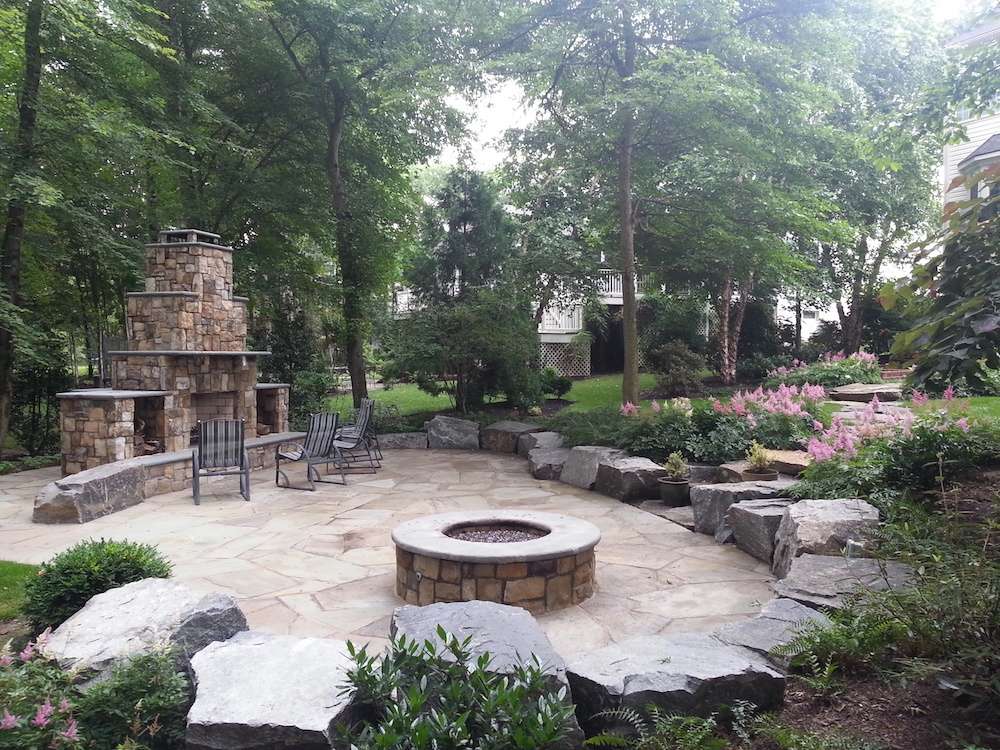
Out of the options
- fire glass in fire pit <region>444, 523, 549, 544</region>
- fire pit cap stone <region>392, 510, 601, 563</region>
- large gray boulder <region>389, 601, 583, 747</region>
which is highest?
fire pit cap stone <region>392, 510, 601, 563</region>

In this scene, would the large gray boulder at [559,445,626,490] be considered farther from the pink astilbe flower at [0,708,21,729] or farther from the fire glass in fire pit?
the pink astilbe flower at [0,708,21,729]

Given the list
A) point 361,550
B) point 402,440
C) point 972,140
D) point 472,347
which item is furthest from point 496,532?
point 972,140

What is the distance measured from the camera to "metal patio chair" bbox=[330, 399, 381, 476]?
8602 mm

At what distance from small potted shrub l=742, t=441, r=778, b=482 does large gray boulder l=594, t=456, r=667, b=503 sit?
93 cm

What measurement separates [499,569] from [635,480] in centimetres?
344

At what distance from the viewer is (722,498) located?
18.4ft

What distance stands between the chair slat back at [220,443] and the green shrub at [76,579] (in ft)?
12.9

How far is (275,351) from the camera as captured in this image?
12.4 meters

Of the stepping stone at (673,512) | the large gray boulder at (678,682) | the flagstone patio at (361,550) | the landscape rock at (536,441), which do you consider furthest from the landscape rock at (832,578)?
the landscape rock at (536,441)

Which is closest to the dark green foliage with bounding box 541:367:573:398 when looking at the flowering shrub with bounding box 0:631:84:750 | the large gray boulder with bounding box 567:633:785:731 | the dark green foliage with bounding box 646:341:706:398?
the dark green foliage with bounding box 646:341:706:398

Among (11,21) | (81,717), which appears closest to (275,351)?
(11,21)

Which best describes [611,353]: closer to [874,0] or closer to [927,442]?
[874,0]

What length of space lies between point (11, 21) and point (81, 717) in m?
9.50

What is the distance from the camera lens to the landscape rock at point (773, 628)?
8.90 ft
